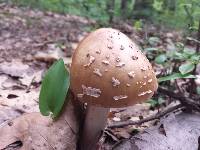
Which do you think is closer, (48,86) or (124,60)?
(124,60)

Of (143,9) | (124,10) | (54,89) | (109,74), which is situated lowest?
(124,10)

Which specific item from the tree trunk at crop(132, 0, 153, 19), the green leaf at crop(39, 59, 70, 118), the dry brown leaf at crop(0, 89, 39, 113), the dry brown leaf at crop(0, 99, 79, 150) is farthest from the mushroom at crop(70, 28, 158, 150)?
the tree trunk at crop(132, 0, 153, 19)

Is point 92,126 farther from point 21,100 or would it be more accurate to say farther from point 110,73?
point 21,100

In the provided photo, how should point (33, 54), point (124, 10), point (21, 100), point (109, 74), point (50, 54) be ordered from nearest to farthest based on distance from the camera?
point (109, 74)
point (21, 100)
point (50, 54)
point (33, 54)
point (124, 10)

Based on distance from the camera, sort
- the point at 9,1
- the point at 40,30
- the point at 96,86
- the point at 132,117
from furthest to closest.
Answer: the point at 9,1 < the point at 40,30 < the point at 132,117 < the point at 96,86

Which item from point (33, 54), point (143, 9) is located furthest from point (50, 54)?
point (143, 9)

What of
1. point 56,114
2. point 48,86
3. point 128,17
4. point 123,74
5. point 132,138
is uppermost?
point 123,74

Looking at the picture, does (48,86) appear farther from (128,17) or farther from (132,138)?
(128,17)

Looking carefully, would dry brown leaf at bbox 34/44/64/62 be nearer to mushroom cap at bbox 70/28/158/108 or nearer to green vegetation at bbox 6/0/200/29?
mushroom cap at bbox 70/28/158/108

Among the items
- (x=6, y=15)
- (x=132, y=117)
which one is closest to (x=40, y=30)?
(x=6, y=15)
